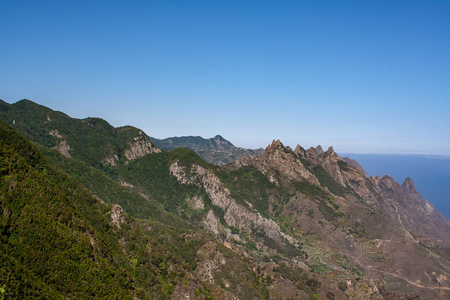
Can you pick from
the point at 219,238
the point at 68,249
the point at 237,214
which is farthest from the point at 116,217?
the point at 237,214

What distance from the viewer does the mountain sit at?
6206 centimetres

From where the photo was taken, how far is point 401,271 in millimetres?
137000

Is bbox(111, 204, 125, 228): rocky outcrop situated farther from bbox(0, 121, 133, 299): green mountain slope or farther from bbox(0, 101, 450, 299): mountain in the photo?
bbox(0, 121, 133, 299): green mountain slope

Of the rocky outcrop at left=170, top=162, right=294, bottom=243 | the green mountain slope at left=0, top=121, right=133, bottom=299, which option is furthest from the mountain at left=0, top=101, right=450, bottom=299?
the rocky outcrop at left=170, top=162, right=294, bottom=243

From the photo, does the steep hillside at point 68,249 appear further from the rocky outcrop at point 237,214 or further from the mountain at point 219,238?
the rocky outcrop at point 237,214

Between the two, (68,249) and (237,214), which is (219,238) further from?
(68,249)

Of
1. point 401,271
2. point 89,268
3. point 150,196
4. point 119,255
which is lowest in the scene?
point 401,271

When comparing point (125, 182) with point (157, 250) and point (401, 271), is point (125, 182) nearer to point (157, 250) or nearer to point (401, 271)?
point (157, 250)

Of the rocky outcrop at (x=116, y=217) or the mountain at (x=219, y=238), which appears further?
the rocky outcrop at (x=116, y=217)

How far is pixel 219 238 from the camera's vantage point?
16050 cm

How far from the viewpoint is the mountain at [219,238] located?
62062 millimetres

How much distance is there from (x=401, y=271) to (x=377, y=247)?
22.5 m

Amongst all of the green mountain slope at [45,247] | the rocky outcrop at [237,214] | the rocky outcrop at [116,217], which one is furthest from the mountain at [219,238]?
the rocky outcrop at [237,214]

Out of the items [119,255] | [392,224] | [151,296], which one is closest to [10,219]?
[119,255]
